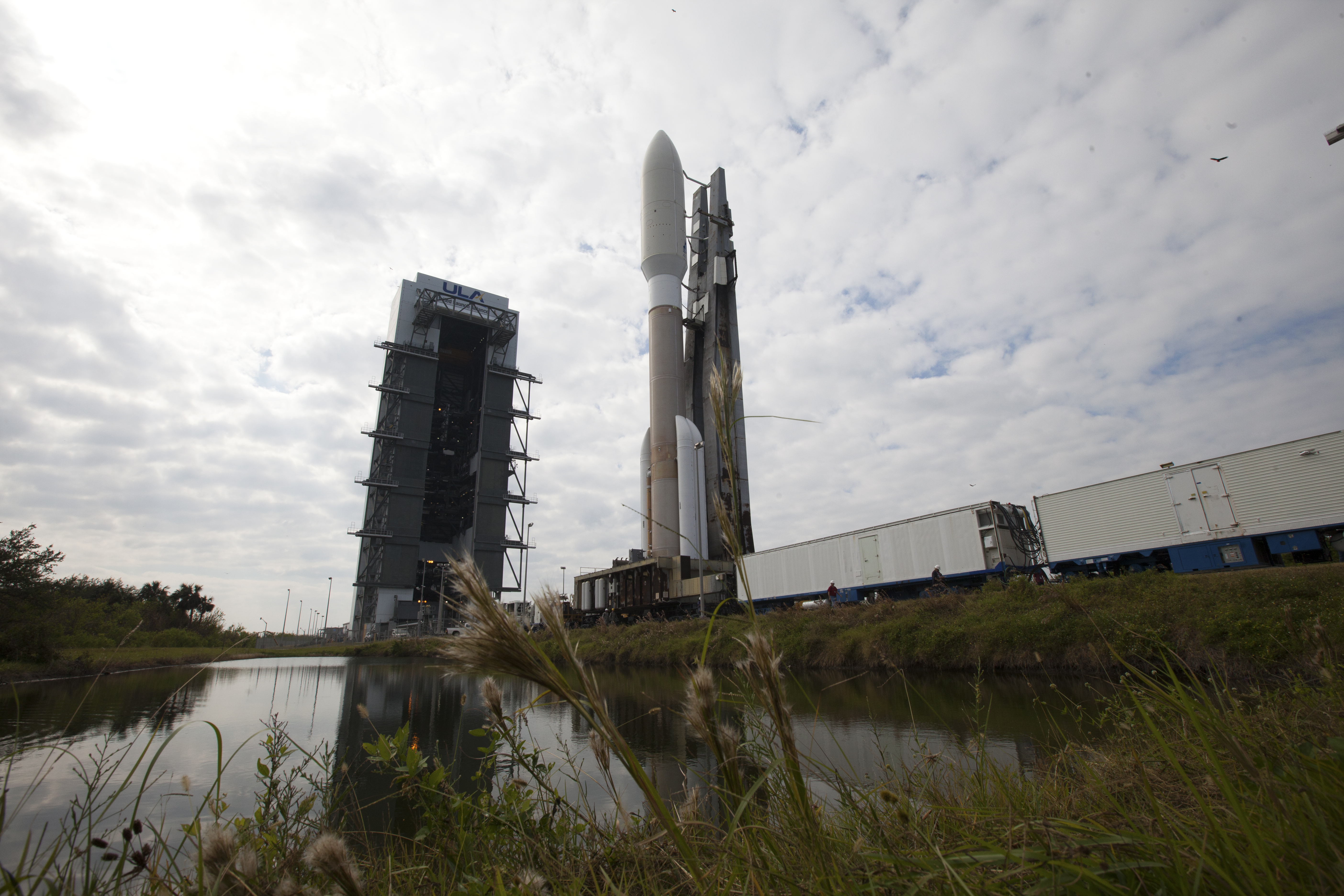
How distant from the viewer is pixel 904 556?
19.8 metres

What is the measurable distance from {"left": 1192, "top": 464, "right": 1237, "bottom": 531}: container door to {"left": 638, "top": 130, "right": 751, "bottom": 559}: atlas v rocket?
15502mm

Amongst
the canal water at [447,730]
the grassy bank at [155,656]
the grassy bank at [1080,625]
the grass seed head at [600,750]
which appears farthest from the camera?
the grassy bank at [155,656]

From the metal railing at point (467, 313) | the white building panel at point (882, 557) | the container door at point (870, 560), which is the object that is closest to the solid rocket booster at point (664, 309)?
the white building panel at point (882, 557)

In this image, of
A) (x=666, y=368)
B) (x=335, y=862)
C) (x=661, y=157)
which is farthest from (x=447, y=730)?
(x=661, y=157)

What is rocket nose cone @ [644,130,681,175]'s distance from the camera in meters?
31.6

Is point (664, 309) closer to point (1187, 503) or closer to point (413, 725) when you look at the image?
point (1187, 503)

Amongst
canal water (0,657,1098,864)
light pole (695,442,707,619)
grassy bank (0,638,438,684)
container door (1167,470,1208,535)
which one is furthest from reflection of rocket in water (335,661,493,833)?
container door (1167,470,1208,535)

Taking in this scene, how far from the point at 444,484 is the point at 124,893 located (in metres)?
53.2

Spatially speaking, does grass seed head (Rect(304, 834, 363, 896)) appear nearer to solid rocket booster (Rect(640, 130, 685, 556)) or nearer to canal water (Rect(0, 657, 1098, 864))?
canal water (Rect(0, 657, 1098, 864))

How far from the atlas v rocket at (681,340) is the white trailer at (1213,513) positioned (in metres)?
13.2

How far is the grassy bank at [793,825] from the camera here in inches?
41.9

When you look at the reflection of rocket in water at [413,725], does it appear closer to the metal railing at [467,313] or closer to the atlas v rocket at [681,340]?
the atlas v rocket at [681,340]

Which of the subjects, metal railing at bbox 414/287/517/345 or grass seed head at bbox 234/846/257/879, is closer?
grass seed head at bbox 234/846/257/879

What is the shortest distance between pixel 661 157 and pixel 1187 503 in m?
27.4
